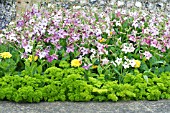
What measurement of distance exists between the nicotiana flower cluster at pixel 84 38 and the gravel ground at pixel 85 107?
1.47ft

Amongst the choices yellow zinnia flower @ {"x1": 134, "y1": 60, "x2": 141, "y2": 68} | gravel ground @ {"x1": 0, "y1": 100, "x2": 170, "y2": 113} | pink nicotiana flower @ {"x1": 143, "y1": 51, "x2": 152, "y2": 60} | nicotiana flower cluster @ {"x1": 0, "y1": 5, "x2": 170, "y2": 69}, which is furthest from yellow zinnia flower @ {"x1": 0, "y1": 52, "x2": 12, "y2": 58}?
pink nicotiana flower @ {"x1": 143, "y1": 51, "x2": 152, "y2": 60}

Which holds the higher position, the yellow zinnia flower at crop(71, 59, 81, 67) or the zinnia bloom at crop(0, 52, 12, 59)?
the zinnia bloom at crop(0, 52, 12, 59)

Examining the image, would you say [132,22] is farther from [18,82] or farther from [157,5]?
[157,5]

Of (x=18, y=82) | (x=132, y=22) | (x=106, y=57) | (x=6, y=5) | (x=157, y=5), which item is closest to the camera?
(x=18, y=82)

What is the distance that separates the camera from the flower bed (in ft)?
12.8

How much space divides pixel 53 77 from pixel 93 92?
14.3 inches

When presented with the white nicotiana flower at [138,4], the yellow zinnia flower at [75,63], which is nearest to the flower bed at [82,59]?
the yellow zinnia flower at [75,63]

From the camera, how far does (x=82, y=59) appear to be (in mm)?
4273

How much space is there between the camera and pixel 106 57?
14.4 feet

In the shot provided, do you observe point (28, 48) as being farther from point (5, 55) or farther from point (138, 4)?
point (138, 4)

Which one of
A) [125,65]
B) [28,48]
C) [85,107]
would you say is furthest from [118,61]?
[28,48]

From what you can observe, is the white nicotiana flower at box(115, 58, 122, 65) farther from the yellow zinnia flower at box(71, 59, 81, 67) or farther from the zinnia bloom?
the zinnia bloom

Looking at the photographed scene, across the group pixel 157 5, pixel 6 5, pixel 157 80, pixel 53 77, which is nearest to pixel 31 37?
pixel 53 77

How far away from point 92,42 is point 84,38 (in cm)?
9
